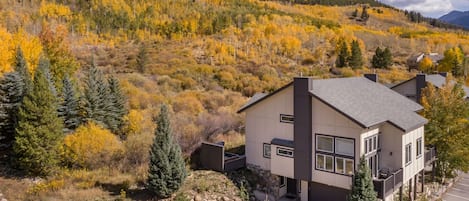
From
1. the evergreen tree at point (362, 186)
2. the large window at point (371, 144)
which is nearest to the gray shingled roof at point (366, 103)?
the large window at point (371, 144)

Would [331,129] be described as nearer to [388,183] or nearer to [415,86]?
[388,183]

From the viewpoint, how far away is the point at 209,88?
49188 mm

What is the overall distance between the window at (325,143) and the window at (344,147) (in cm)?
24

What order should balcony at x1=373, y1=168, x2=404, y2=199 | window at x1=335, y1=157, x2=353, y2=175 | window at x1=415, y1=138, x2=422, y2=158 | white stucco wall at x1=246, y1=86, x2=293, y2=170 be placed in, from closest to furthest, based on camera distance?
balcony at x1=373, y1=168, x2=404, y2=199
window at x1=335, y1=157, x2=353, y2=175
white stucco wall at x1=246, y1=86, x2=293, y2=170
window at x1=415, y1=138, x2=422, y2=158

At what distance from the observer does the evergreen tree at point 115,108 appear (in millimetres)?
26500

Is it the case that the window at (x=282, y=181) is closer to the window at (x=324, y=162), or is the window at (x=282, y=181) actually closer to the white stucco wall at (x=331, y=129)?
the white stucco wall at (x=331, y=129)

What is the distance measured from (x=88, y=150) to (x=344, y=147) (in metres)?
13.8

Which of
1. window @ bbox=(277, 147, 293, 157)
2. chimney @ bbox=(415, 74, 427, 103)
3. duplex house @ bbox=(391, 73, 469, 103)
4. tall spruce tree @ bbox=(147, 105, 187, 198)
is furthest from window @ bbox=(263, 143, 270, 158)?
chimney @ bbox=(415, 74, 427, 103)

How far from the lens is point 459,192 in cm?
2206

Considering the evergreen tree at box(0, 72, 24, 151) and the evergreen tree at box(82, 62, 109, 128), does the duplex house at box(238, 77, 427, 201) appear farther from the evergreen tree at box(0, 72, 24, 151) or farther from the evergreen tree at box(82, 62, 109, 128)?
the evergreen tree at box(0, 72, 24, 151)

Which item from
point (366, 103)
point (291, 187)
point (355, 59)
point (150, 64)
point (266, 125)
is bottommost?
point (291, 187)

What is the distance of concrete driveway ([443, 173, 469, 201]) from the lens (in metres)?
21.1

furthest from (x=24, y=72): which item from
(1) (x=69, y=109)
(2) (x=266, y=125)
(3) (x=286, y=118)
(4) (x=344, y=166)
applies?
(4) (x=344, y=166)

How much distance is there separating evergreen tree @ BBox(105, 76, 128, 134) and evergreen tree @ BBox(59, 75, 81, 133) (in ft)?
7.80
